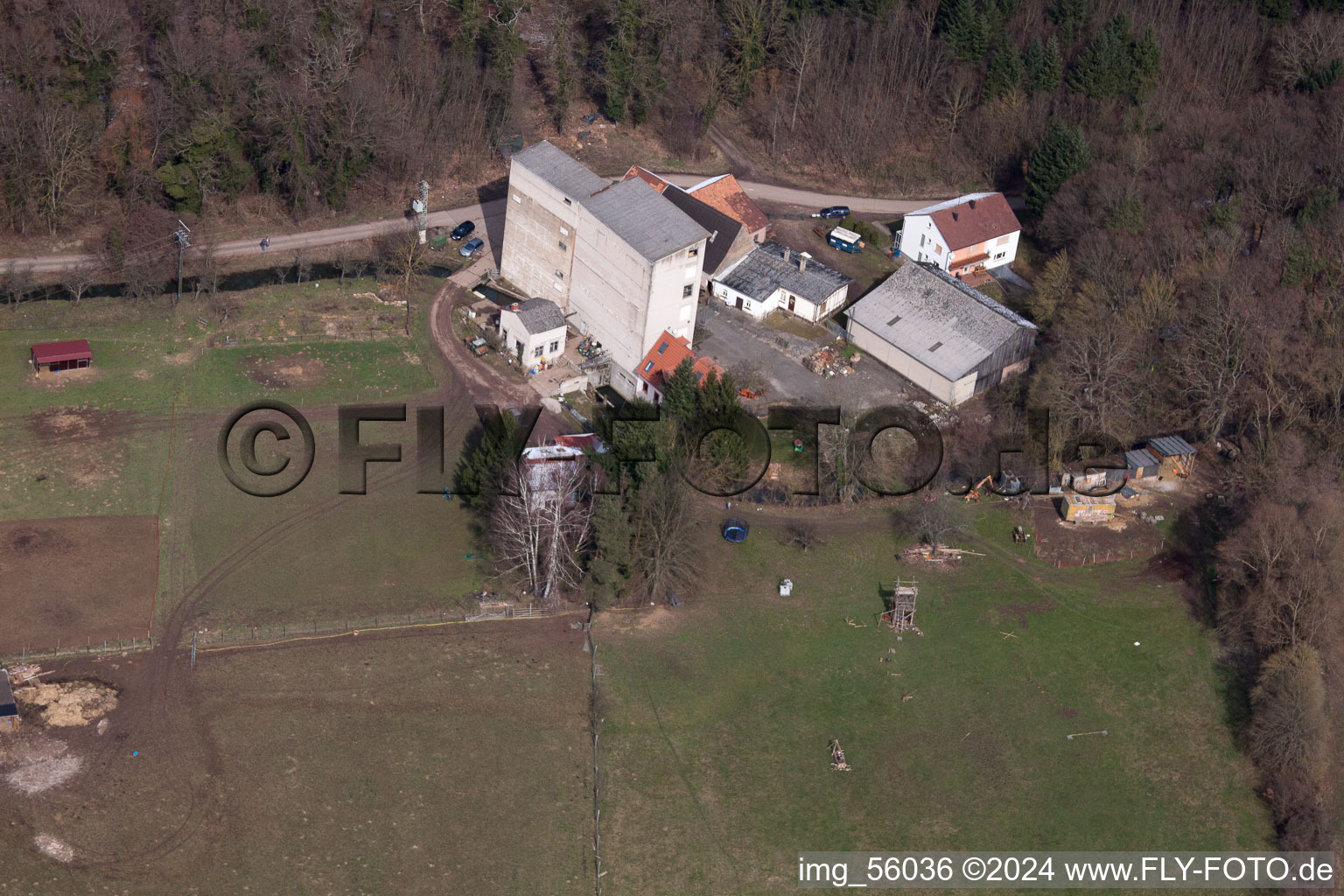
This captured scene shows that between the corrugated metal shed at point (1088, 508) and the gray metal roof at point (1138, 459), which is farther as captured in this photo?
the gray metal roof at point (1138, 459)

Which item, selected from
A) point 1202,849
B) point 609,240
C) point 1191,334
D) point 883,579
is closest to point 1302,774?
point 1202,849

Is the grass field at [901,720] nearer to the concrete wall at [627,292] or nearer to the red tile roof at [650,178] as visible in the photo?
the concrete wall at [627,292]

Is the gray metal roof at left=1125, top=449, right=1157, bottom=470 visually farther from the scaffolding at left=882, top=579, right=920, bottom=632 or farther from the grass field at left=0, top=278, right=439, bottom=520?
the grass field at left=0, top=278, right=439, bottom=520

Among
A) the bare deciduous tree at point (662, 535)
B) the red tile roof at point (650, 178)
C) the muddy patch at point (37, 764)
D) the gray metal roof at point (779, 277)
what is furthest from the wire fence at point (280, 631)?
the red tile roof at point (650, 178)

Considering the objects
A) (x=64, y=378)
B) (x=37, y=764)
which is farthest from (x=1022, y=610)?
(x=64, y=378)

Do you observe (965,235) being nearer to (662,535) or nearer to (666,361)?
(666,361)

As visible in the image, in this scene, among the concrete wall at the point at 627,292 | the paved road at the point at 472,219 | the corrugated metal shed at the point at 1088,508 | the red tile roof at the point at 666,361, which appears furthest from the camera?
the paved road at the point at 472,219
